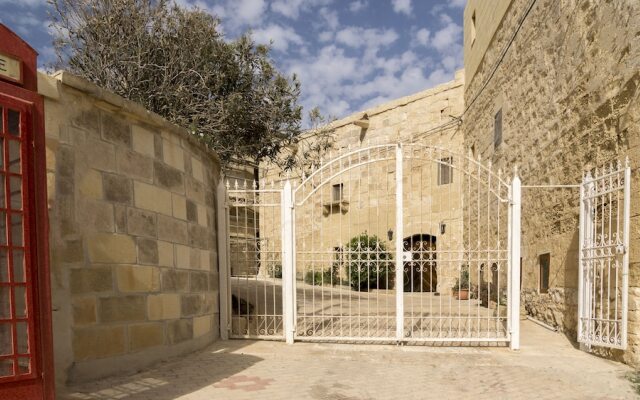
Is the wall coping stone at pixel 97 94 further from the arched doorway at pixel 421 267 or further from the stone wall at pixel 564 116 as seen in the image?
the stone wall at pixel 564 116

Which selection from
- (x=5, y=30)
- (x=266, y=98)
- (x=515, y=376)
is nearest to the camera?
(x=5, y=30)

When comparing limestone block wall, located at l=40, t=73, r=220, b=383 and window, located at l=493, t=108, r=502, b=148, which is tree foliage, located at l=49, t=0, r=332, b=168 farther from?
window, located at l=493, t=108, r=502, b=148

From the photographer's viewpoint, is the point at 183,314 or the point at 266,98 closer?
the point at 183,314

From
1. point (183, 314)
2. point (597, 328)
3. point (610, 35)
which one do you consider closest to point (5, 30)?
point (183, 314)

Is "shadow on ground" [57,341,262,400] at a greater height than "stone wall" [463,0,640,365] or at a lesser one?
lesser

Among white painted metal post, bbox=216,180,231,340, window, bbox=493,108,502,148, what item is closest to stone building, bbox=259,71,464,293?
window, bbox=493,108,502,148

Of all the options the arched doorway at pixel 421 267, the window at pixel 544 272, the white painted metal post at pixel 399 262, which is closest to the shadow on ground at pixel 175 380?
the white painted metal post at pixel 399 262

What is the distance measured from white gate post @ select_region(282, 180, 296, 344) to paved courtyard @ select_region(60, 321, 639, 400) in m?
0.32

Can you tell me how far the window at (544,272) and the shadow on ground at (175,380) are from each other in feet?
16.2

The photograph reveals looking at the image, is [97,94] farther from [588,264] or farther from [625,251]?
[588,264]

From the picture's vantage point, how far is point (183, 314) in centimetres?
507

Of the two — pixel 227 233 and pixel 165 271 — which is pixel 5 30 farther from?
pixel 227 233

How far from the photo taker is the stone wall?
474 cm

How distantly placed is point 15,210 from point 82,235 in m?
1.31
